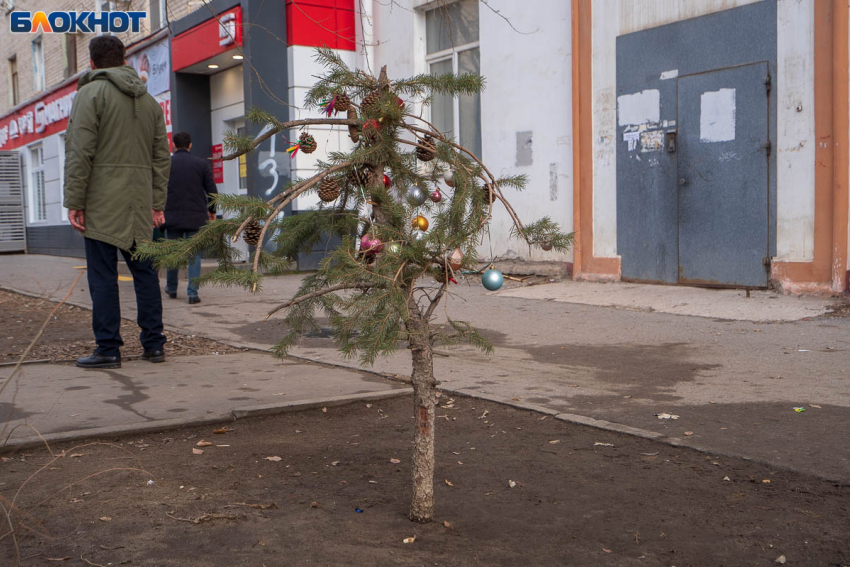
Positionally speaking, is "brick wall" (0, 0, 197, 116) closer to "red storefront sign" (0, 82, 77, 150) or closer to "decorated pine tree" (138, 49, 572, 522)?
"red storefront sign" (0, 82, 77, 150)

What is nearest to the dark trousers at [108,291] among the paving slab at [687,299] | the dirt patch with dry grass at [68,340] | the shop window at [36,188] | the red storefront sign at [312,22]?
the dirt patch with dry grass at [68,340]

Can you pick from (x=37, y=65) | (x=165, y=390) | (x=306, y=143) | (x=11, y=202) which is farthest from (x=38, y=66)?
(x=306, y=143)

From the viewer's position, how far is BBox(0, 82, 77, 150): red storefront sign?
20.1 m

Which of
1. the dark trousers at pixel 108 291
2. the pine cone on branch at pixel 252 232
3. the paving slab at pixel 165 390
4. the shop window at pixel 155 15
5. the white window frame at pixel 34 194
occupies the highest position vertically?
the shop window at pixel 155 15

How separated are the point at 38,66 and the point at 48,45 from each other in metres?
1.28

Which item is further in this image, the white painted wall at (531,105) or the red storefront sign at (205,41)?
the red storefront sign at (205,41)

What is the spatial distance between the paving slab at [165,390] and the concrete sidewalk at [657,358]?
45 cm

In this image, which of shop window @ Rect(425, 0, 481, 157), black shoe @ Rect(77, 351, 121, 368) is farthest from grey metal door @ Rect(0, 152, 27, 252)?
black shoe @ Rect(77, 351, 121, 368)

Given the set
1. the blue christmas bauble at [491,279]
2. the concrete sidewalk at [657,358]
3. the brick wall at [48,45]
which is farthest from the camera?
the brick wall at [48,45]

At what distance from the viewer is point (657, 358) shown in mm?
5527

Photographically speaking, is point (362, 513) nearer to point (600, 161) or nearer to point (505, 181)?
point (505, 181)

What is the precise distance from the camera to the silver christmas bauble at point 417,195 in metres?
2.88

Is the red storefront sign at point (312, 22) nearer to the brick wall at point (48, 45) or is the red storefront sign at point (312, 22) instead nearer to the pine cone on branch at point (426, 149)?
the brick wall at point (48, 45)

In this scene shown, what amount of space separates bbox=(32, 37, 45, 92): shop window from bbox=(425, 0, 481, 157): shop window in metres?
15.4
